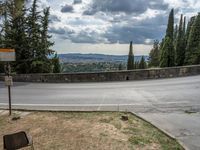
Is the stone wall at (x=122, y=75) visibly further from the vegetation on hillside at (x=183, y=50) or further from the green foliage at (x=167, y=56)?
the green foliage at (x=167, y=56)

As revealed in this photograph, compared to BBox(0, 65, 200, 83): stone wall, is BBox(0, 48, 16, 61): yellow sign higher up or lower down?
higher up

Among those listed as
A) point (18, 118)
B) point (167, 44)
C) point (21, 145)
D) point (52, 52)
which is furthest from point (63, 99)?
point (167, 44)

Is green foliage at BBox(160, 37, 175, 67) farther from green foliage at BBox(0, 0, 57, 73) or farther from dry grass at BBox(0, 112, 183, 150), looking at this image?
dry grass at BBox(0, 112, 183, 150)

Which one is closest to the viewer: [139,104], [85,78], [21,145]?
[21,145]

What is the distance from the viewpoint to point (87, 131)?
6.69 meters

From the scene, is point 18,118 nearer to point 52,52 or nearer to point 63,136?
point 63,136

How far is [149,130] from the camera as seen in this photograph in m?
6.68

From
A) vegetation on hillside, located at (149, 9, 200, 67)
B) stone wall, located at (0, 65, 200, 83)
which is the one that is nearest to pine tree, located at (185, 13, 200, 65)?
vegetation on hillside, located at (149, 9, 200, 67)

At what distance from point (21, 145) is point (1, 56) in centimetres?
424

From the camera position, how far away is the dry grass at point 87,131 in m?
5.79

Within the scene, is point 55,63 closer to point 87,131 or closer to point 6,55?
point 6,55

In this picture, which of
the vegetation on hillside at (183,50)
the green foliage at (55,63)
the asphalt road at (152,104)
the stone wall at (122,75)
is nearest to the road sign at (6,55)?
the asphalt road at (152,104)

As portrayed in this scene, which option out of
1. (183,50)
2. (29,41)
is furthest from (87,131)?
(183,50)

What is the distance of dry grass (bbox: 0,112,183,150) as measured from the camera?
5793 millimetres
